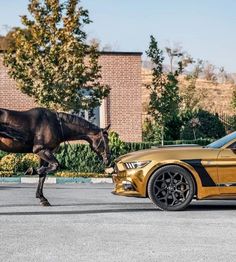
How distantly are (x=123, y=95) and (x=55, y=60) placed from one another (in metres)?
6.50

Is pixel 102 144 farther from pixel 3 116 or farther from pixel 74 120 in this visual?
pixel 3 116

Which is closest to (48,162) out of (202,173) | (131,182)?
(131,182)

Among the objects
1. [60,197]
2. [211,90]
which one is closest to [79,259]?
[60,197]

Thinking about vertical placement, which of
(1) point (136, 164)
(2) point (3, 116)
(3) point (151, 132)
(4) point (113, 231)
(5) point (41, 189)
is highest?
(2) point (3, 116)

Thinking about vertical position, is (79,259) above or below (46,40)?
below

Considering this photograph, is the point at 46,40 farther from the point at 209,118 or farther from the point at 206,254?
the point at 206,254

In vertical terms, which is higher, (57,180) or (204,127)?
(204,127)

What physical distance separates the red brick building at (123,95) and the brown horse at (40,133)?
1916cm

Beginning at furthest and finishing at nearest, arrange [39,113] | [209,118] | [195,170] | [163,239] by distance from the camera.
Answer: [209,118] < [39,113] < [195,170] < [163,239]

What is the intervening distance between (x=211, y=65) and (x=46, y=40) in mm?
58866

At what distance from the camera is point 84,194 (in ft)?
55.7

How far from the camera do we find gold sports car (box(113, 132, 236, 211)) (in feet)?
41.5

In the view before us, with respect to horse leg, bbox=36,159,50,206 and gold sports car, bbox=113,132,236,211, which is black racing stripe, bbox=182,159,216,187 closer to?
gold sports car, bbox=113,132,236,211

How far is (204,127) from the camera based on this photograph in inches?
1355
